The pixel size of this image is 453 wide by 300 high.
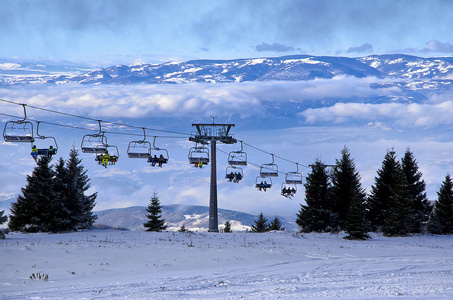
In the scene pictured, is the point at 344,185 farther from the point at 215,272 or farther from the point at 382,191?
the point at 215,272

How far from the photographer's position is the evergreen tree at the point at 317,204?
53312 millimetres

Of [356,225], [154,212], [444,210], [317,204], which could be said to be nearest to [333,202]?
[317,204]

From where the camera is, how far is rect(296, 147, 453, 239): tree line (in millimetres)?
52969

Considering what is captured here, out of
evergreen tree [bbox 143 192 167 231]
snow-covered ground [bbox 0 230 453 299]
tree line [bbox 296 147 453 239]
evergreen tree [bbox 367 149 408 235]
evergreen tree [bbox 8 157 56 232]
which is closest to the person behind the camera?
snow-covered ground [bbox 0 230 453 299]

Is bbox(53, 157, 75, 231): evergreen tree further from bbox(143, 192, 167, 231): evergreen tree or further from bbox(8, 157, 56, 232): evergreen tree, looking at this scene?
bbox(143, 192, 167, 231): evergreen tree

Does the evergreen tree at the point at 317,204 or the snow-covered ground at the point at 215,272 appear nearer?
the snow-covered ground at the point at 215,272

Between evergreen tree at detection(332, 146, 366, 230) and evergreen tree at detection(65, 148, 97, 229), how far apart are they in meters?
28.3

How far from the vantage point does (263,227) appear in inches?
3519

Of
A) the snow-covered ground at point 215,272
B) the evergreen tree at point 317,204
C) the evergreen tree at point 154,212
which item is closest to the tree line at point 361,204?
the evergreen tree at point 317,204

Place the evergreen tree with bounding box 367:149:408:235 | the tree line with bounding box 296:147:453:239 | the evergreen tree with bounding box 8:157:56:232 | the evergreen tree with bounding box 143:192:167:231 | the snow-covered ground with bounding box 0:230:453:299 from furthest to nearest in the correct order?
the evergreen tree with bounding box 143:192:167:231 → the evergreen tree with bounding box 367:149:408:235 → the tree line with bounding box 296:147:453:239 → the evergreen tree with bounding box 8:157:56:232 → the snow-covered ground with bounding box 0:230:453:299

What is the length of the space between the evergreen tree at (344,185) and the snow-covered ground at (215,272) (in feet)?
66.1

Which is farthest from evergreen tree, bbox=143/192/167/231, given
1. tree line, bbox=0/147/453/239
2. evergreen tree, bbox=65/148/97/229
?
evergreen tree, bbox=65/148/97/229

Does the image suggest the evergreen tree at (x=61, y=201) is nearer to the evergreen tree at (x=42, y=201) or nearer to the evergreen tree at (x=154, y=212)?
the evergreen tree at (x=42, y=201)

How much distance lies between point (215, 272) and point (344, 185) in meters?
36.5
